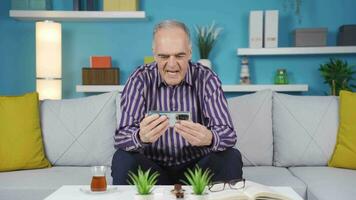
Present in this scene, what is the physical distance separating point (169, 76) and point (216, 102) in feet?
0.74

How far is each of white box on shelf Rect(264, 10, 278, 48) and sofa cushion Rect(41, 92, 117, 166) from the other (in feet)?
4.31

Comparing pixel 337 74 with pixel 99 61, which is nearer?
pixel 337 74

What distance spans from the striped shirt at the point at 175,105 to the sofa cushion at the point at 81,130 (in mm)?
654

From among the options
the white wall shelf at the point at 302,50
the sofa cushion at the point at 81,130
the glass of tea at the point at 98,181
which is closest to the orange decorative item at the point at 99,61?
the sofa cushion at the point at 81,130

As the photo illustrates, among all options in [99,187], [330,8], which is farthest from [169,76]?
[330,8]

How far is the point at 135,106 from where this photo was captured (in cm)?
177

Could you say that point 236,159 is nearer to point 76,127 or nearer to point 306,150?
point 306,150

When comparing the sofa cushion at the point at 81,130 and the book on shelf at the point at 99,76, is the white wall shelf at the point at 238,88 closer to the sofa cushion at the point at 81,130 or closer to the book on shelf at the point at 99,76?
the book on shelf at the point at 99,76

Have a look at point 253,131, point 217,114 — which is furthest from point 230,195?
point 253,131

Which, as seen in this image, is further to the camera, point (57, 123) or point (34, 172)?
point (57, 123)

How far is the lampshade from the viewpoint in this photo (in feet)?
10.1

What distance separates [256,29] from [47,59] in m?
1.51

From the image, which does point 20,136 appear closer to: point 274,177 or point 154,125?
point 154,125

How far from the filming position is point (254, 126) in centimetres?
242
